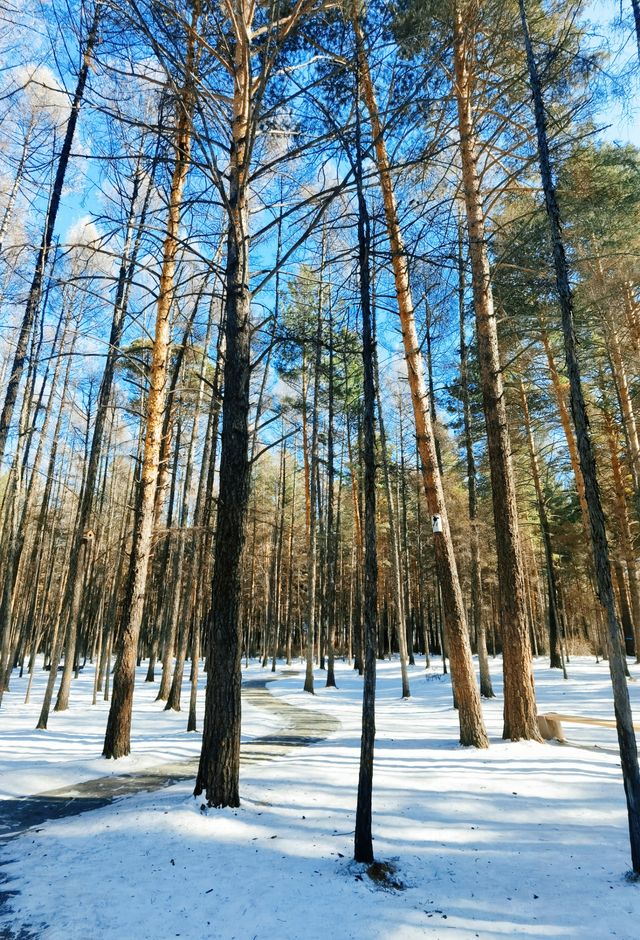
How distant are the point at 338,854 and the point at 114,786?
3.02 meters

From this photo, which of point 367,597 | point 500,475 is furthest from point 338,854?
point 500,475

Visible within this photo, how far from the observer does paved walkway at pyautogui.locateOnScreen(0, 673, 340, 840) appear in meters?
4.30

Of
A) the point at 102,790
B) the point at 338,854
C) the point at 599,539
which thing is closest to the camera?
the point at 338,854

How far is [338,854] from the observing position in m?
3.47

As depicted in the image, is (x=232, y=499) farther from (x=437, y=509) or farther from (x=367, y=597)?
(x=437, y=509)

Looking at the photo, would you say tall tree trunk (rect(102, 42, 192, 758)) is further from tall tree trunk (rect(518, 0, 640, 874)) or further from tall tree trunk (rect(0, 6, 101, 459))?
tall tree trunk (rect(518, 0, 640, 874))

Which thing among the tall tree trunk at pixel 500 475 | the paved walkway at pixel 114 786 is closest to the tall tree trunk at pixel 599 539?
the tall tree trunk at pixel 500 475

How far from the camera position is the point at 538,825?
397 centimetres

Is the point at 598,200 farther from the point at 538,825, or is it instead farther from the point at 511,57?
the point at 538,825

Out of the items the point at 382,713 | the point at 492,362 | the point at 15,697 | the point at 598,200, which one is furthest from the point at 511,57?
the point at 15,697

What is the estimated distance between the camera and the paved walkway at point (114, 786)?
4301 millimetres

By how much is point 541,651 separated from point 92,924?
124ft

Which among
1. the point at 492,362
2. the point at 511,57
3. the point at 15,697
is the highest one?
the point at 511,57

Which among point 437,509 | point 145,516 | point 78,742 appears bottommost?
point 78,742
